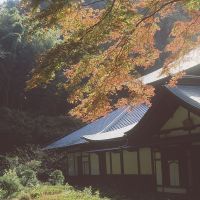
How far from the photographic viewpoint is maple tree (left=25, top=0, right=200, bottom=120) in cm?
920

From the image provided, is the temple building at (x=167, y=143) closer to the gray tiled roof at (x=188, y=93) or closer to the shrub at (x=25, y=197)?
the gray tiled roof at (x=188, y=93)

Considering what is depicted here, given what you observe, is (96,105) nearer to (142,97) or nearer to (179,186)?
(142,97)

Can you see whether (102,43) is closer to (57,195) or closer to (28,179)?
(57,195)

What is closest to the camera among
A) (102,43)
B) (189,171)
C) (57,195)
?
(102,43)

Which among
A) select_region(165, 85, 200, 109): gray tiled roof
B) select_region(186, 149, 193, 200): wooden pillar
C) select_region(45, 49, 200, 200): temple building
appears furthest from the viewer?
select_region(186, 149, 193, 200): wooden pillar

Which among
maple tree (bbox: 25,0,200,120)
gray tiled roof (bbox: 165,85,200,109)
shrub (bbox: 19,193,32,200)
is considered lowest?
shrub (bbox: 19,193,32,200)

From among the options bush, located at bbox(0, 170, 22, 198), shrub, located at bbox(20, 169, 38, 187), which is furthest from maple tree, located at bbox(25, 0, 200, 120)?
shrub, located at bbox(20, 169, 38, 187)

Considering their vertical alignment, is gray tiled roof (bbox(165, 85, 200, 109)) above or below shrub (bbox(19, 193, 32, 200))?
above

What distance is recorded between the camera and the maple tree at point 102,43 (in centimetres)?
920

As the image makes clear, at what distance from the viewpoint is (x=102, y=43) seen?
402 inches

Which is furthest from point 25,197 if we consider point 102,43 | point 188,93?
point 102,43

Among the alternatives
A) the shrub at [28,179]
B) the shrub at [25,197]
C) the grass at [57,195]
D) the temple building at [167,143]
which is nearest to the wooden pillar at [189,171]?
the temple building at [167,143]

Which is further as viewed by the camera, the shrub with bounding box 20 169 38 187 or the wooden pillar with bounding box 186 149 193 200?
the shrub with bounding box 20 169 38 187

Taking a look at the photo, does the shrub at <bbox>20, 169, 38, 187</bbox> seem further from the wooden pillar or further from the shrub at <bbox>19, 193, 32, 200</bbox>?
the wooden pillar
